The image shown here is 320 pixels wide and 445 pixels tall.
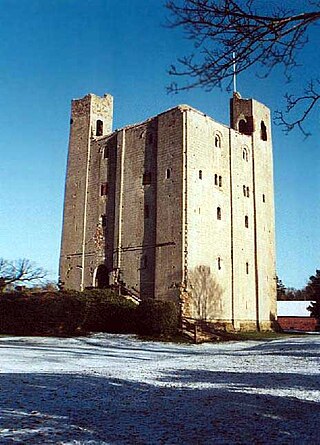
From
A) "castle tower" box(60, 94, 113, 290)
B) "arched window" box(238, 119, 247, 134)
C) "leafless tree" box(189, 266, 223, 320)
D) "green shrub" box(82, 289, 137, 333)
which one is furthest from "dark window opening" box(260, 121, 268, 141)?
"green shrub" box(82, 289, 137, 333)

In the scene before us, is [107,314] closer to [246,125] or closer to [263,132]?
[246,125]

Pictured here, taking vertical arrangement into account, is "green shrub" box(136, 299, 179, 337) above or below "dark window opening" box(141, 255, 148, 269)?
below

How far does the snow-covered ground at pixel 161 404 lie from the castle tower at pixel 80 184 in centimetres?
2637

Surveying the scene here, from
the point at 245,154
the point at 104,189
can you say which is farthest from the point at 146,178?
the point at 245,154

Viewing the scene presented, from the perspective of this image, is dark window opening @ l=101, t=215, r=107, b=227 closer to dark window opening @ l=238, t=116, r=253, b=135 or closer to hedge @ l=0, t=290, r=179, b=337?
hedge @ l=0, t=290, r=179, b=337

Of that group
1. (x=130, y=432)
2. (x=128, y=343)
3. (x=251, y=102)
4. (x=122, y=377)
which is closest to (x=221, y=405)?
(x=130, y=432)

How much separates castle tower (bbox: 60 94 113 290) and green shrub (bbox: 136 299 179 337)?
41.3 feet

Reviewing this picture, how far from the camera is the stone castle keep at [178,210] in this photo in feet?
117

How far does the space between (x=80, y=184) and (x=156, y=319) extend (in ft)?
60.3

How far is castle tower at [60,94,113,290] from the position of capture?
41.2 metres

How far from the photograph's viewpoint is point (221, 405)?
26.8ft

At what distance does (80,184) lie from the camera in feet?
141

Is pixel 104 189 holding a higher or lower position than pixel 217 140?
lower

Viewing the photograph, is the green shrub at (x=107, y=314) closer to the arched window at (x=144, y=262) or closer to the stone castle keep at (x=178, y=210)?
the stone castle keep at (x=178, y=210)
